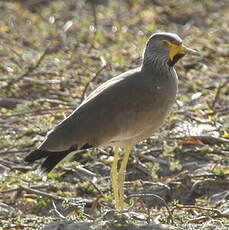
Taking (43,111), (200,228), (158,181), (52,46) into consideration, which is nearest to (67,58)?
(52,46)

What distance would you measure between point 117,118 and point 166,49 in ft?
2.53

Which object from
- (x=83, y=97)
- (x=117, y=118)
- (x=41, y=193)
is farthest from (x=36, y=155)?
(x=83, y=97)

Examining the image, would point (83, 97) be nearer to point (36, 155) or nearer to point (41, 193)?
point (41, 193)

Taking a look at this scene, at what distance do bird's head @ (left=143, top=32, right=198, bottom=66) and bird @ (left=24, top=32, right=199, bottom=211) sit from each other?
0.58 ft

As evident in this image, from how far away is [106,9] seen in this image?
1331 cm

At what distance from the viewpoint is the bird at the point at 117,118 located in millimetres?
6113

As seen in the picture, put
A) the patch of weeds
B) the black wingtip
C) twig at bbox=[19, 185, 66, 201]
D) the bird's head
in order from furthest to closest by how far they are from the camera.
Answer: the patch of weeds
twig at bbox=[19, 185, 66, 201]
the bird's head
the black wingtip

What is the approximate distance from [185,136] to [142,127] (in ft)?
6.16

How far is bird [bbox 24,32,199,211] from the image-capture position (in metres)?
6.11

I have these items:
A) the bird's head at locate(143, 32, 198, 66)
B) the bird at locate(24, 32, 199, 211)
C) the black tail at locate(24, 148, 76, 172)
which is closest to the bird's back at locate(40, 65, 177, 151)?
the bird at locate(24, 32, 199, 211)

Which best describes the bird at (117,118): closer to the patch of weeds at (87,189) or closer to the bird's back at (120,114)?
the bird's back at (120,114)

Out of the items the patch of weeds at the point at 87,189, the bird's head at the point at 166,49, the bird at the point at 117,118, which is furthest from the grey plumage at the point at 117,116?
the patch of weeds at the point at 87,189

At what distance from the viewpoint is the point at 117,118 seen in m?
6.29

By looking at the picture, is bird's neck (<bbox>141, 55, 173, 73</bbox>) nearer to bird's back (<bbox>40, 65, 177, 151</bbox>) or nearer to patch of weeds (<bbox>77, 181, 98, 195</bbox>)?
bird's back (<bbox>40, 65, 177, 151</bbox>)
